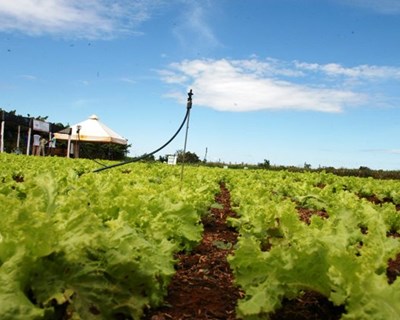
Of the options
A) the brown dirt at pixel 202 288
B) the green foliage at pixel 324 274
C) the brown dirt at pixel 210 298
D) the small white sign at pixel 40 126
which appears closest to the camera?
the green foliage at pixel 324 274

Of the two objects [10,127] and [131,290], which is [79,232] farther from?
[10,127]

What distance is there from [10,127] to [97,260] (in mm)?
42722

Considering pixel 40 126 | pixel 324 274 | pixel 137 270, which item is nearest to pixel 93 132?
pixel 40 126

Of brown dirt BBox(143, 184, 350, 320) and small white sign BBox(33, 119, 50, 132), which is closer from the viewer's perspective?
brown dirt BBox(143, 184, 350, 320)

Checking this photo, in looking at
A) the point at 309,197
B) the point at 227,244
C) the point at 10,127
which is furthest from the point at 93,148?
the point at 227,244

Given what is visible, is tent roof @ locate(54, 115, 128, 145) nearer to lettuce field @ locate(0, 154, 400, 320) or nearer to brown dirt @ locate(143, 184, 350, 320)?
brown dirt @ locate(143, 184, 350, 320)

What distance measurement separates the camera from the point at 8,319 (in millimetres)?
1923


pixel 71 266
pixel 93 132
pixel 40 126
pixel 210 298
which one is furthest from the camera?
pixel 40 126

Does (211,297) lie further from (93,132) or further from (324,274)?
(93,132)

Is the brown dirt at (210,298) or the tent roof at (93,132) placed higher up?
the tent roof at (93,132)

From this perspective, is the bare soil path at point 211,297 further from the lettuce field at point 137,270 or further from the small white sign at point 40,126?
the small white sign at point 40,126

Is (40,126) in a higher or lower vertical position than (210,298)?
higher

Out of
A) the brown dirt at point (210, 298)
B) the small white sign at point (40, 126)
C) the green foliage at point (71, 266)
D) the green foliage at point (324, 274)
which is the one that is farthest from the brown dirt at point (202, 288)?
the small white sign at point (40, 126)

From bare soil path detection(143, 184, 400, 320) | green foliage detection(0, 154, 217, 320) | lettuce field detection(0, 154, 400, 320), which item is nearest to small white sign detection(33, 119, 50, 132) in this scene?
bare soil path detection(143, 184, 400, 320)
